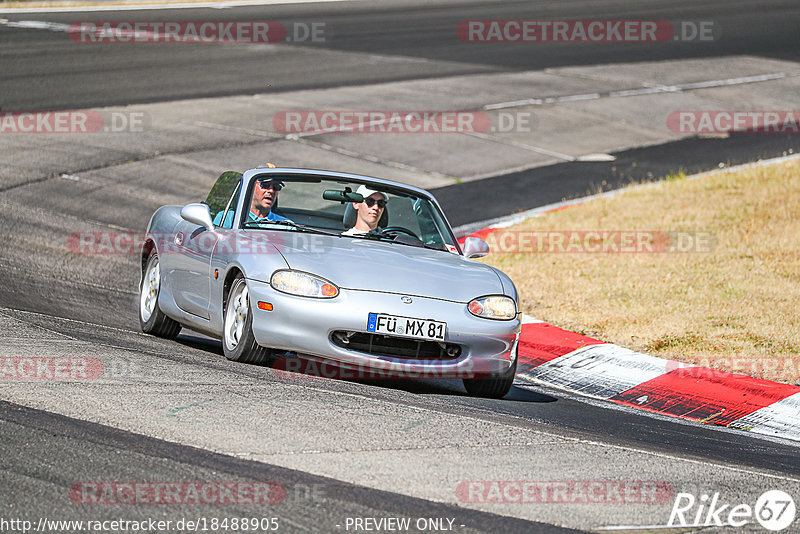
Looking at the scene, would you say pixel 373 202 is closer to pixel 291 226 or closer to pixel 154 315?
pixel 291 226

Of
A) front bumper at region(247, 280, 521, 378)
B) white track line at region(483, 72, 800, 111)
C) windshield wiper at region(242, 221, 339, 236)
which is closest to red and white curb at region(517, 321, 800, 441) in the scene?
front bumper at region(247, 280, 521, 378)

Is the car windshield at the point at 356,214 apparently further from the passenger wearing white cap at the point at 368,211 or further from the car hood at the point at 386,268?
the car hood at the point at 386,268

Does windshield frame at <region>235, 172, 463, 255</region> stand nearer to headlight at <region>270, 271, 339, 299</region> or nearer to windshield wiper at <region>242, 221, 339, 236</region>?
windshield wiper at <region>242, 221, 339, 236</region>

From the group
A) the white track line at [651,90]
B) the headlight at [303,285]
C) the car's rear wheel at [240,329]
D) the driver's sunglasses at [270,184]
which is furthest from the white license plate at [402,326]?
the white track line at [651,90]

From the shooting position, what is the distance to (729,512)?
5.26 meters

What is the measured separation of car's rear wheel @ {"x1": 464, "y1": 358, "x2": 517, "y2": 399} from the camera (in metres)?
7.83

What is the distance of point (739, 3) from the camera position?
131 feet

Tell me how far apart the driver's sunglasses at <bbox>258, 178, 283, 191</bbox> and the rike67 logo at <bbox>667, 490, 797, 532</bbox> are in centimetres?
427

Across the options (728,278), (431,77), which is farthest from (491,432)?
(431,77)

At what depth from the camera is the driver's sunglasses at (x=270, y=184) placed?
8758 mm

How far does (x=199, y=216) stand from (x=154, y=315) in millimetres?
1219

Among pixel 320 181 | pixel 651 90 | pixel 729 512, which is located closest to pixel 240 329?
pixel 320 181

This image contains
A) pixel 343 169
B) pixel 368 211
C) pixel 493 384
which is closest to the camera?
pixel 493 384

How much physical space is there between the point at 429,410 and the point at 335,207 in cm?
283
